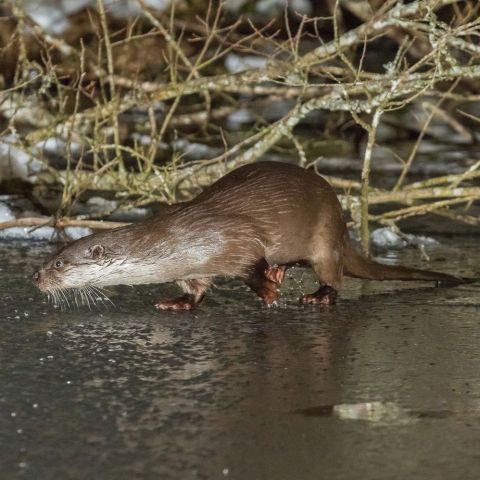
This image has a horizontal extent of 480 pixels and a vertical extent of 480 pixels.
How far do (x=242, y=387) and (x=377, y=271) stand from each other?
1.47 m

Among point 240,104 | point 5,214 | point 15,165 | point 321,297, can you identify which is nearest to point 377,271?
point 321,297

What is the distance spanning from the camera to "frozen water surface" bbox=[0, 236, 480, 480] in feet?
8.79

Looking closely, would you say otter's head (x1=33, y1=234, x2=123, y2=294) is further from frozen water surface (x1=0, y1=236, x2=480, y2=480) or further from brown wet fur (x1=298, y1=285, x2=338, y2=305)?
brown wet fur (x1=298, y1=285, x2=338, y2=305)

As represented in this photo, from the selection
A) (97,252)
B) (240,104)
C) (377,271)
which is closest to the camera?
(97,252)

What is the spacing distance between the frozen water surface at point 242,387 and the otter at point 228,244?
10 cm

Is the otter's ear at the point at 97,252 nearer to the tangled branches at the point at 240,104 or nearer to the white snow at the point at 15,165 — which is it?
the tangled branches at the point at 240,104

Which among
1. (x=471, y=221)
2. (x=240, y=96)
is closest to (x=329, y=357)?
(x=471, y=221)

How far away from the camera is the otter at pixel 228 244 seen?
4.27m

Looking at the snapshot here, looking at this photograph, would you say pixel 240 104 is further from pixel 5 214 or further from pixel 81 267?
pixel 81 267

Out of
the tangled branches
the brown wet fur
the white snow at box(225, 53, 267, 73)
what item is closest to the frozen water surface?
the brown wet fur

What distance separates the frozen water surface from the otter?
10cm

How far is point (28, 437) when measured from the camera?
2828 millimetres

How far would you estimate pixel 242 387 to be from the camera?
3.29 metres

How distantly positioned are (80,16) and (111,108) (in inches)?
143
